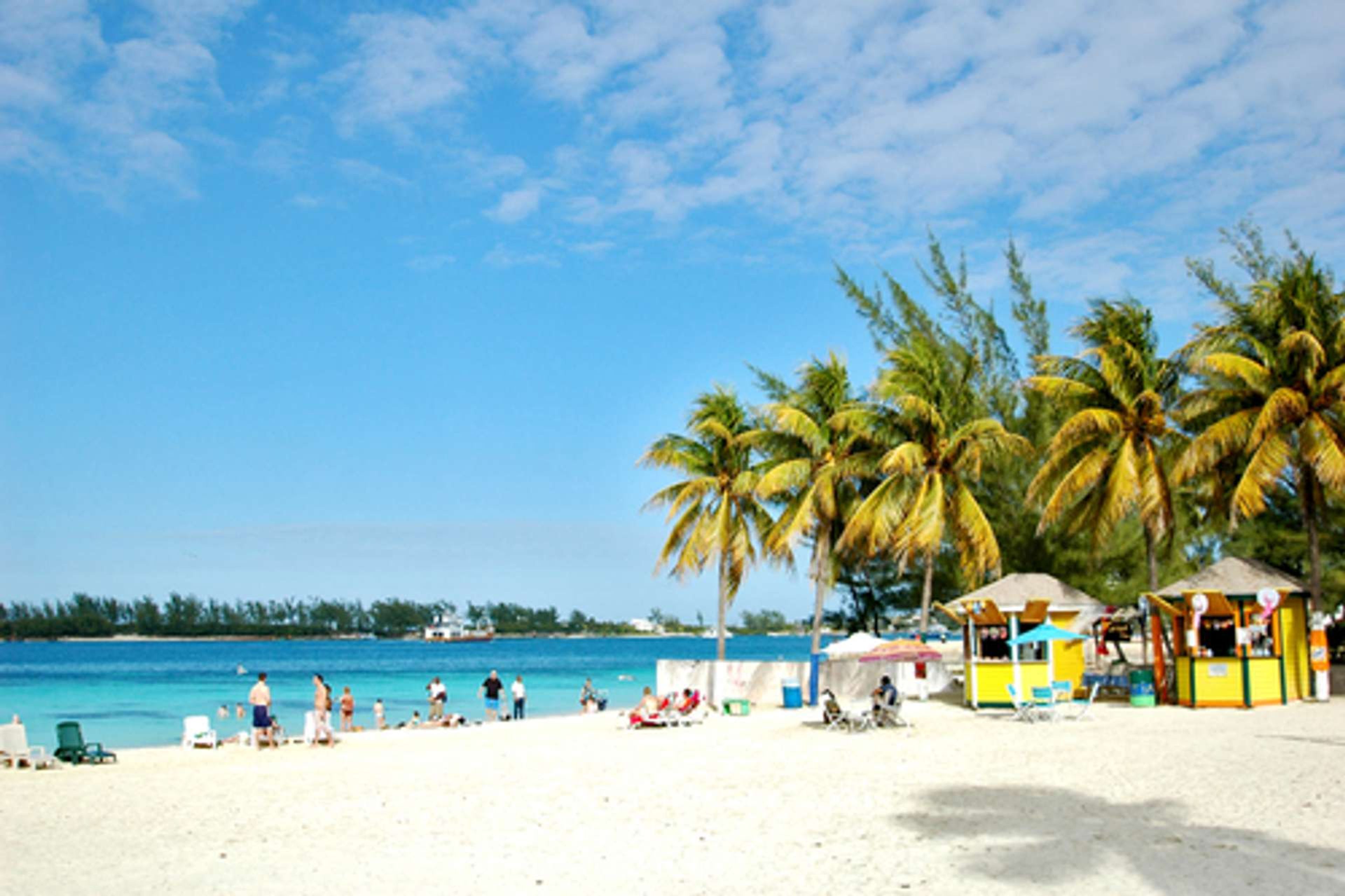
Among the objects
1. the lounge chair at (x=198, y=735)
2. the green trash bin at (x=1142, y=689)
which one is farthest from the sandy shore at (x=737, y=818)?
the lounge chair at (x=198, y=735)

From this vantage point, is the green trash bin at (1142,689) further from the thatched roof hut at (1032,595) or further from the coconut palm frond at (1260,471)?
the coconut palm frond at (1260,471)

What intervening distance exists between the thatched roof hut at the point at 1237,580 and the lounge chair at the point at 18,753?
19.4 meters

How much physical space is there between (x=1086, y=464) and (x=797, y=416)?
7.09 meters

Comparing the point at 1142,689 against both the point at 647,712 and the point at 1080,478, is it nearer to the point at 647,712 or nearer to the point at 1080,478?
the point at 1080,478

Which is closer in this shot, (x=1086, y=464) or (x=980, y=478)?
(x=1086, y=464)

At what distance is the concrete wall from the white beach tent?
295cm

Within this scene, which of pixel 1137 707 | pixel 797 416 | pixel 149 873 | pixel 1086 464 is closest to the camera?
pixel 149 873

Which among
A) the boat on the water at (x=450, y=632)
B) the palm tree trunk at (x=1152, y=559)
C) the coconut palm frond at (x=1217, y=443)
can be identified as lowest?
the boat on the water at (x=450, y=632)

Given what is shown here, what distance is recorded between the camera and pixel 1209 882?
853cm

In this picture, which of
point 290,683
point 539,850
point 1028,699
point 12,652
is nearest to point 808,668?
point 1028,699

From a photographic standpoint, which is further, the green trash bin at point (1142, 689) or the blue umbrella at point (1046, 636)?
the green trash bin at point (1142, 689)

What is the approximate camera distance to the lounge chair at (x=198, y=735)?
2222 cm

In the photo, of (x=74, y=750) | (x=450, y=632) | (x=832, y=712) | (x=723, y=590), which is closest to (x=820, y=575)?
(x=723, y=590)

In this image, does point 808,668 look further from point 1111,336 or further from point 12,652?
point 12,652
